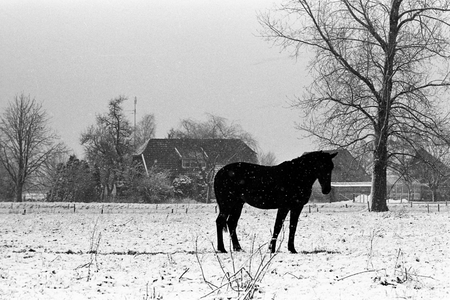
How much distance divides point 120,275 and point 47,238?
31.4 ft

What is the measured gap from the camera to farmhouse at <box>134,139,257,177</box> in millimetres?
54844

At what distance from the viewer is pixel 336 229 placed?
777 inches

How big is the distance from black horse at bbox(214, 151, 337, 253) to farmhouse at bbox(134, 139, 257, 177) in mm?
39903

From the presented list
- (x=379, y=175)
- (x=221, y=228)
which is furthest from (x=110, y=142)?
(x=221, y=228)

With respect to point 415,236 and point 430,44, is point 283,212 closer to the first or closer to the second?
point 415,236

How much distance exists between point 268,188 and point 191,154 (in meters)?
45.7

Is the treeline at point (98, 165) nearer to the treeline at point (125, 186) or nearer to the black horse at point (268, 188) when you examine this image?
the treeline at point (125, 186)

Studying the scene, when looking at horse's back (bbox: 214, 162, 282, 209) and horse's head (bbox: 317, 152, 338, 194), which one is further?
horse's back (bbox: 214, 162, 282, 209)

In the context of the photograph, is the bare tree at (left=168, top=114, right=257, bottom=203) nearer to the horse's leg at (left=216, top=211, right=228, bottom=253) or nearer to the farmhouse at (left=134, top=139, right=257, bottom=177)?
the farmhouse at (left=134, top=139, right=257, bottom=177)

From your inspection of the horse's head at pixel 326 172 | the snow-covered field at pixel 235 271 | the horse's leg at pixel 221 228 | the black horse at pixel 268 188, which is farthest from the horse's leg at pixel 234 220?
the horse's head at pixel 326 172

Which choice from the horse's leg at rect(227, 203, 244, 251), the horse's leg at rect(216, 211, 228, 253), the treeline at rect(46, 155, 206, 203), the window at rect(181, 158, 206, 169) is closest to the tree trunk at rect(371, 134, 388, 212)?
the horse's leg at rect(227, 203, 244, 251)

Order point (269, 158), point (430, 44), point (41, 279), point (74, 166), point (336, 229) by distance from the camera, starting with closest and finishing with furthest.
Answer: point (41, 279), point (336, 229), point (430, 44), point (74, 166), point (269, 158)

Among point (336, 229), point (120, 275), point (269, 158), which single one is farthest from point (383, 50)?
point (269, 158)

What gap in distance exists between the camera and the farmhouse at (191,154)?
54.8 metres
